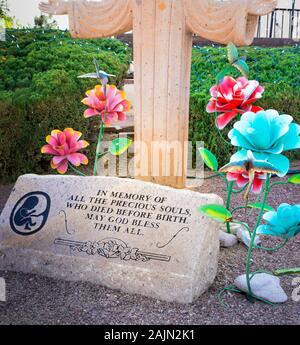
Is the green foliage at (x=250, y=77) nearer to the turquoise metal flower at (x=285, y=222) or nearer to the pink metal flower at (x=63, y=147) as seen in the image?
the pink metal flower at (x=63, y=147)

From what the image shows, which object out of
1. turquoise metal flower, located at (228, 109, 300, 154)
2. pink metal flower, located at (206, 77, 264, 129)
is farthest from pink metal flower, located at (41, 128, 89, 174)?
turquoise metal flower, located at (228, 109, 300, 154)

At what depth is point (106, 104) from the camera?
3.33 metres

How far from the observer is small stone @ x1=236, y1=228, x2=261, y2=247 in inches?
127

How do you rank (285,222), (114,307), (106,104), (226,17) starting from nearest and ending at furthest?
1. (285,222)
2. (114,307)
3. (226,17)
4. (106,104)

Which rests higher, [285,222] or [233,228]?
[285,222]

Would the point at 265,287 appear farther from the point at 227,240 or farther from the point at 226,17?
the point at 226,17

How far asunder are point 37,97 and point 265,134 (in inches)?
110

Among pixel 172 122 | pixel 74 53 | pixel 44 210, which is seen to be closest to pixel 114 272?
pixel 44 210

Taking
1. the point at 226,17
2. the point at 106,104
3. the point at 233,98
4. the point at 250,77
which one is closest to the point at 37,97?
the point at 106,104

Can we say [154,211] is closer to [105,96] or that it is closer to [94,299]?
[94,299]

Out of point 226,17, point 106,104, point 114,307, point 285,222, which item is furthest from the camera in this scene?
point 106,104

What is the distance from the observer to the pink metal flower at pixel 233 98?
2.91 meters

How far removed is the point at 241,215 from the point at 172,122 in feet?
2.92

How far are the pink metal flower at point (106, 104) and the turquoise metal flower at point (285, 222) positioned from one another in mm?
1317
